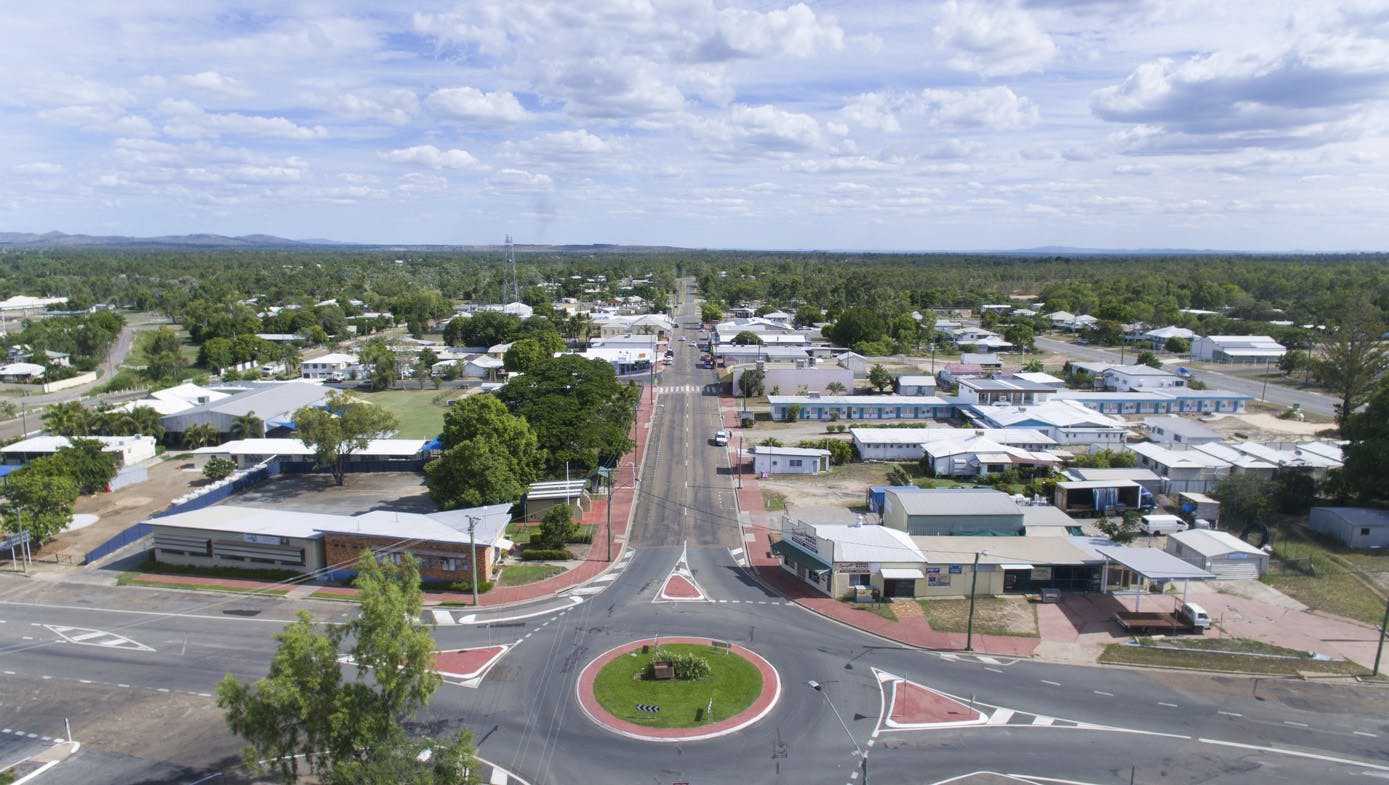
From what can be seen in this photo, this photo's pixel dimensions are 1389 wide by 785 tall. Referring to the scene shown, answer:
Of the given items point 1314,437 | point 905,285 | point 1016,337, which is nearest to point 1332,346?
point 1314,437

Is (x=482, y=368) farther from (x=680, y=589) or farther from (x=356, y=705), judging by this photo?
(x=356, y=705)

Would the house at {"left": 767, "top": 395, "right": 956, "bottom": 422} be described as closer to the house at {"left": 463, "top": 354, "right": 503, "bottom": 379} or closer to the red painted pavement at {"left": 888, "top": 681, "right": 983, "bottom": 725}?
the house at {"left": 463, "top": 354, "right": 503, "bottom": 379}

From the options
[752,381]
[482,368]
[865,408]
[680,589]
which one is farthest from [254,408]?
[865,408]

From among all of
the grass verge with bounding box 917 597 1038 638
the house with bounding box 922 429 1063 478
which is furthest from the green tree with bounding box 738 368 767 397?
the grass verge with bounding box 917 597 1038 638

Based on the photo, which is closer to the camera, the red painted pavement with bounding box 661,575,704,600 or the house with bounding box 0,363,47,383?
the red painted pavement with bounding box 661,575,704,600

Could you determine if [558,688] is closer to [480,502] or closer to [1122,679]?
[480,502]
